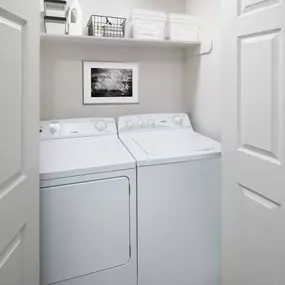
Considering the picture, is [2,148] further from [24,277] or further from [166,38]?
[166,38]

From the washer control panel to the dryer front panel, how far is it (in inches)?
27.7

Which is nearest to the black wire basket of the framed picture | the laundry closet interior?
the laundry closet interior

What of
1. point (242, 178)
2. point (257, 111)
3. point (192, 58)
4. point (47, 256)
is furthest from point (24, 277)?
point (192, 58)

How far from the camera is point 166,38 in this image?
233 centimetres

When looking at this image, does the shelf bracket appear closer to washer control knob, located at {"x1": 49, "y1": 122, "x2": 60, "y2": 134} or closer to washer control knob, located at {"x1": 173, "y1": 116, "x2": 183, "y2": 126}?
washer control knob, located at {"x1": 173, "y1": 116, "x2": 183, "y2": 126}

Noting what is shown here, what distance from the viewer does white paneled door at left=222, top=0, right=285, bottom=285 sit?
50.4 inches

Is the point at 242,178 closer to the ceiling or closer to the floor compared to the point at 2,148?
closer to the floor

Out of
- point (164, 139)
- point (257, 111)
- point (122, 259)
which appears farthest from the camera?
point (164, 139)

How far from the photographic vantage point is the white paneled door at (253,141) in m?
1.28

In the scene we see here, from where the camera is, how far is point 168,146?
1.95 meters

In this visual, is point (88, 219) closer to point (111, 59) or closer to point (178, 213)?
point (178, 213)

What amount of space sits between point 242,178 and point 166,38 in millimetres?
1338

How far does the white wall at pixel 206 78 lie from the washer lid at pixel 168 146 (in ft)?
0.50

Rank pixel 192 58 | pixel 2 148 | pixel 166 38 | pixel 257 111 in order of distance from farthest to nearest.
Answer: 1. pixel 192 58
2. pixel 166 38
3. pixel 257 111
4. pixel 2 148
